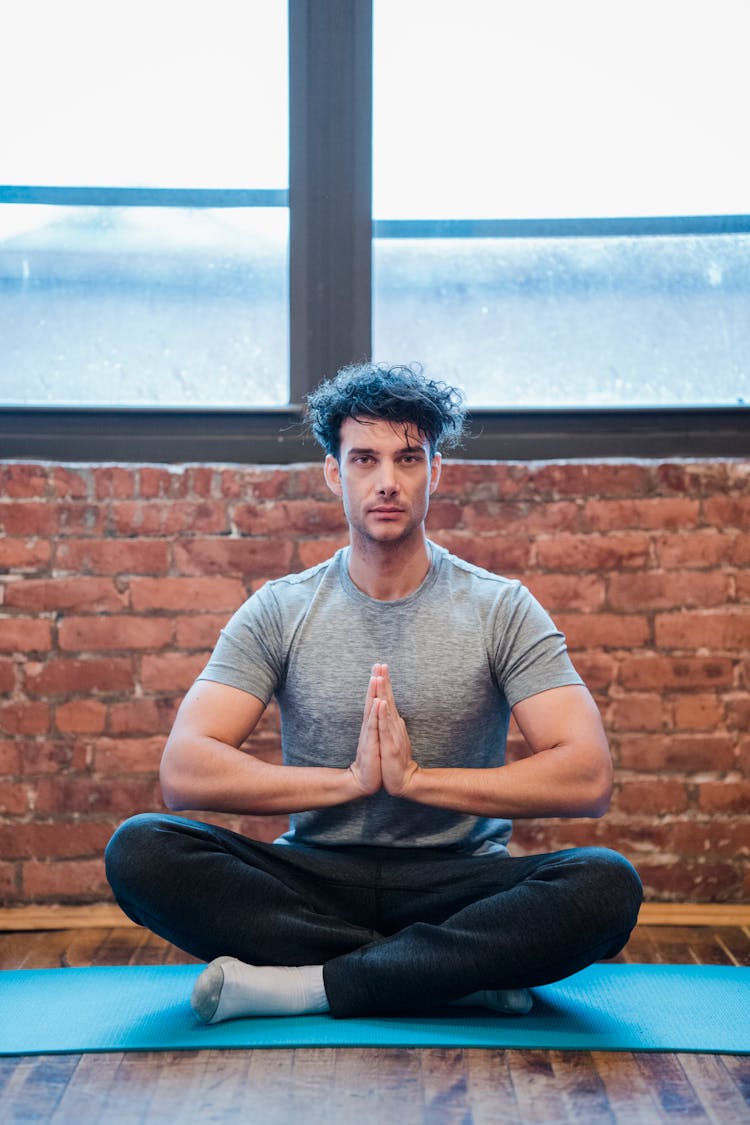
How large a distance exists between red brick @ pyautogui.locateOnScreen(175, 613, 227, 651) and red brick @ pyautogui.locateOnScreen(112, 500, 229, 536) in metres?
0.20

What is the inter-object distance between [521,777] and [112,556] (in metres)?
1.16

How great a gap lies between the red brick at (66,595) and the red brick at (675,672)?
1169 millimetres

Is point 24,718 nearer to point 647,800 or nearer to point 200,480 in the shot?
point 200,480

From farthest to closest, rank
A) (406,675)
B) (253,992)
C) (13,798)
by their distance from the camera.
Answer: (13,798) → (406,675) → (253,992)

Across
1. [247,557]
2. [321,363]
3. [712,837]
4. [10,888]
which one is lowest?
[10,888]

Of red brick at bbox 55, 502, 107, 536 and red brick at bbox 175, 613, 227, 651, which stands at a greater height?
red brick at bbox 55, 502, 107, 536

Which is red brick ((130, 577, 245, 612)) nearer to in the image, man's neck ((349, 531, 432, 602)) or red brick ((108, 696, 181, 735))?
red brick ((108, 696, 181, 735))

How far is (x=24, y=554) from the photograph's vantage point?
268cm

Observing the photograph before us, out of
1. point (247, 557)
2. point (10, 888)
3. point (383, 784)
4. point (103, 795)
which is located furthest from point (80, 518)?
point (383, 784)

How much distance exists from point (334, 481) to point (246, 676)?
412 millimetres

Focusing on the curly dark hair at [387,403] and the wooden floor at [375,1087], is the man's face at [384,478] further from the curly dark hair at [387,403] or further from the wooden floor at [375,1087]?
the wooden floor at [375,1087]

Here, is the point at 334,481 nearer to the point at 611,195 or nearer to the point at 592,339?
the point at 592,339

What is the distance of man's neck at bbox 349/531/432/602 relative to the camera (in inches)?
86.0

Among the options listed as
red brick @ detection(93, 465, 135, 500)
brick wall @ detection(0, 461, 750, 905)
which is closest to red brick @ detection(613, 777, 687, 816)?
brick wall @ detection(0, 461, 750, 905)
